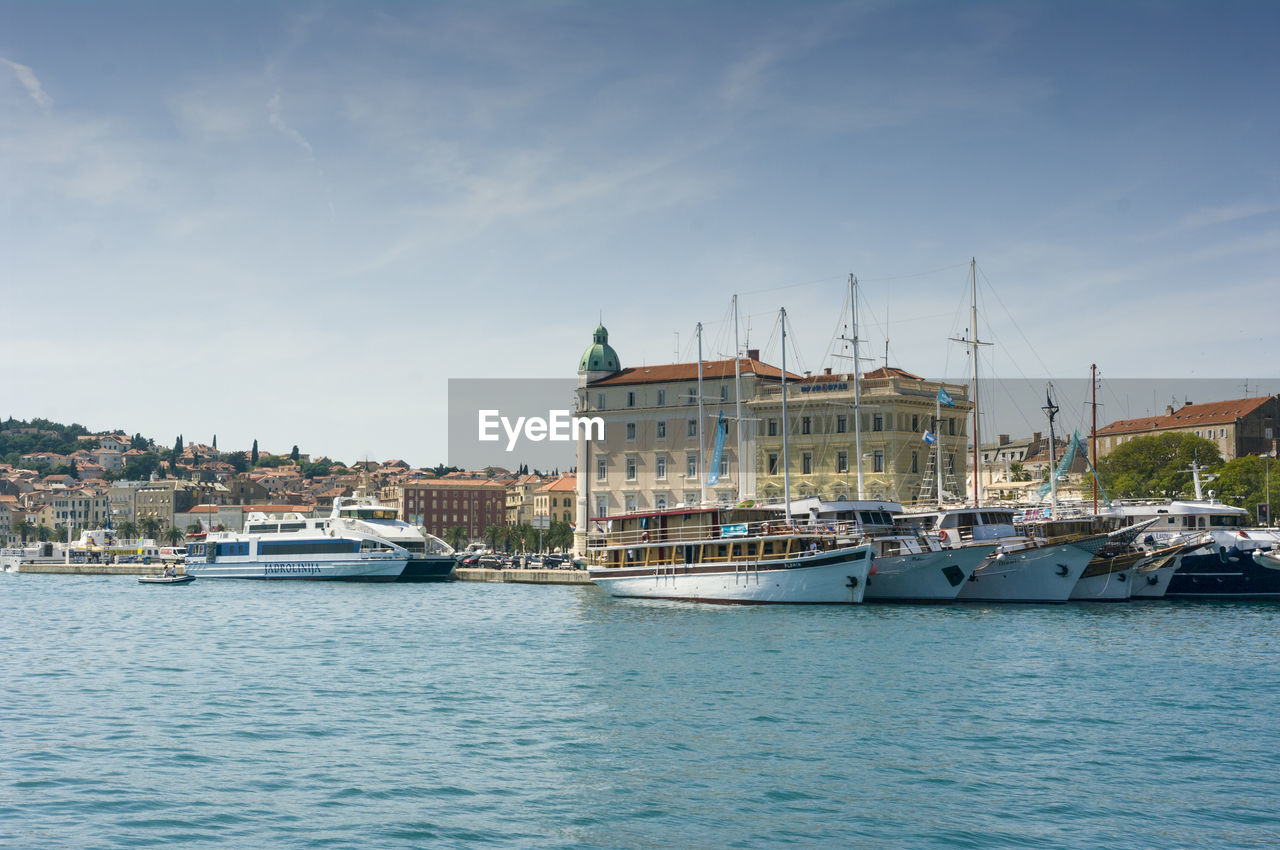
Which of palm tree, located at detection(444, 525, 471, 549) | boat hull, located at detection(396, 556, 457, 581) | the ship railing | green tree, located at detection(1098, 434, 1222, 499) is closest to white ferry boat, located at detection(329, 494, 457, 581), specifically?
boat hull, located at detection(396, 556, 457, 581)

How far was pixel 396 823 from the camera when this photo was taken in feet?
47.2

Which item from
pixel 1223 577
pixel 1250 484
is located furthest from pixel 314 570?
pixel 1250 484

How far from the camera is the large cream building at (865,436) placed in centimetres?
7694

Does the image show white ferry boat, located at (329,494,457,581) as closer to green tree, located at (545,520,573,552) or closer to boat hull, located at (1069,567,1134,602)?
boat hull, located at (1069,567,1134,602)

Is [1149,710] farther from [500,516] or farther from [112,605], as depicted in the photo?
[500,516]

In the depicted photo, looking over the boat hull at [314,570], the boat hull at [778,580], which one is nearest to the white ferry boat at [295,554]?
the boat hull at [314,570]

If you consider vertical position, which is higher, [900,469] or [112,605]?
[900,469]

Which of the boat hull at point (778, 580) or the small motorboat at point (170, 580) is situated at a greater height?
the boat hull at point (778, 580)

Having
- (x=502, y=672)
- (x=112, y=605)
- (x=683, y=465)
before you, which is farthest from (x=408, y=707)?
(x=683, y=465)

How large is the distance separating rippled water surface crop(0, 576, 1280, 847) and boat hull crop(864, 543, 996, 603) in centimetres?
963

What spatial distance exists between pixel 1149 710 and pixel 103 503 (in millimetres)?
201882

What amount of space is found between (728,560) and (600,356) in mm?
48505

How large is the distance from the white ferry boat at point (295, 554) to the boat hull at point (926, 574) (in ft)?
123

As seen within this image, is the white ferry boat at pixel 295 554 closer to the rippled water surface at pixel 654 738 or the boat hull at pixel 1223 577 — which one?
the rippled water surface at pixel 654 738
